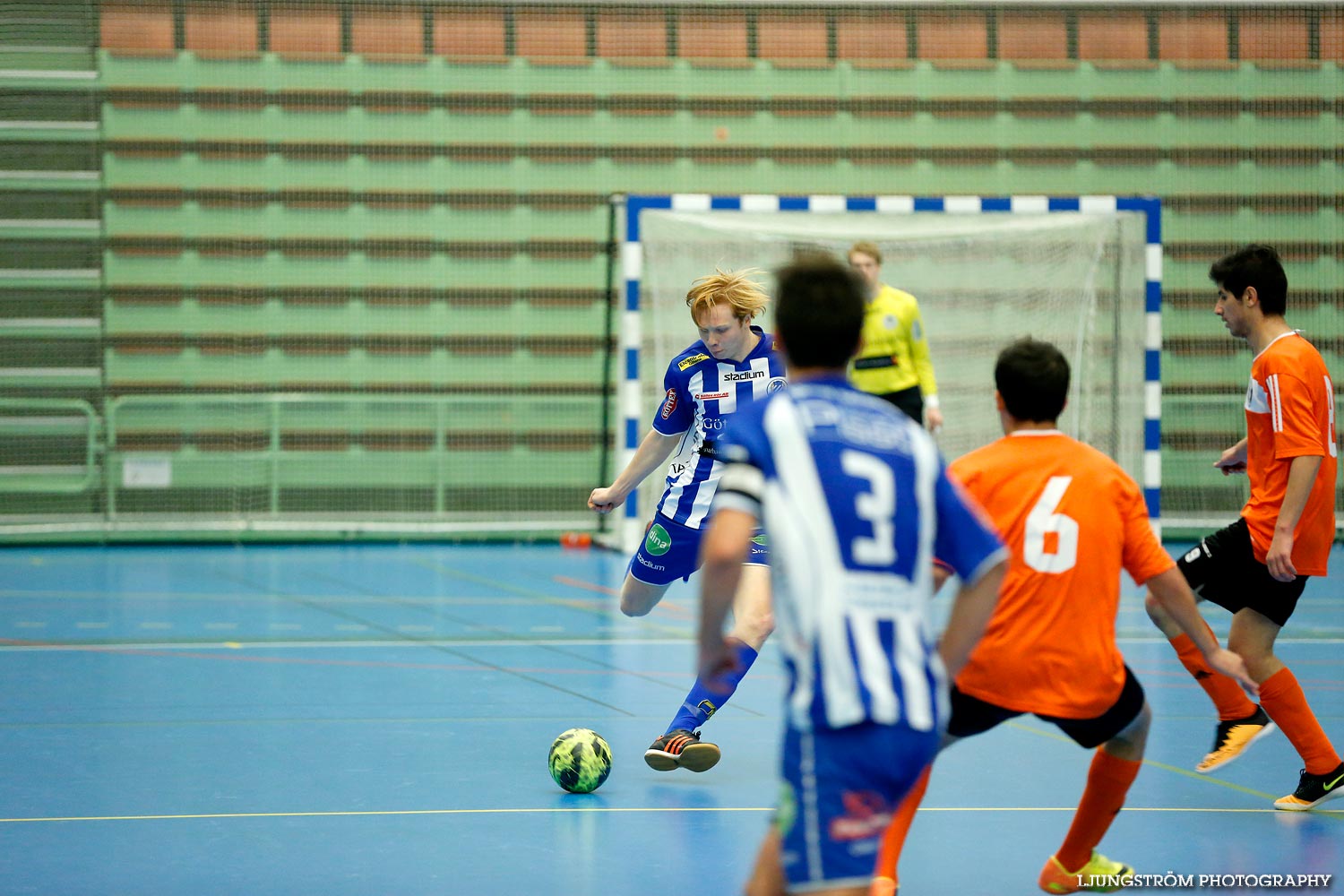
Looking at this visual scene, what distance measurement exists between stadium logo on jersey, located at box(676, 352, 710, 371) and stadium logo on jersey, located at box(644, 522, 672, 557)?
0.63m

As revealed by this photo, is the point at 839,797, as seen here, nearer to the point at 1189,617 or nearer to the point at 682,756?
the point at 1189,617

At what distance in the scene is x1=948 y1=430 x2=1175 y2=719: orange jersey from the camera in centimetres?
326

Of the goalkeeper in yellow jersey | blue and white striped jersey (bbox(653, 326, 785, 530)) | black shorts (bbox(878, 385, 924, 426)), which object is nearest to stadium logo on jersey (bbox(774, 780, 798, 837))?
blue and white striped jersey (bbox(653, 326, 785, 530))

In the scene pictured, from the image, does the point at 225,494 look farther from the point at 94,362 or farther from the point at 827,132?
the point at 827,132

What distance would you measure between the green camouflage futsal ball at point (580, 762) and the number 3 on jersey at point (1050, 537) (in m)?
2.19

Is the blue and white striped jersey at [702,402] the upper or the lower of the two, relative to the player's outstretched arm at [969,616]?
upper

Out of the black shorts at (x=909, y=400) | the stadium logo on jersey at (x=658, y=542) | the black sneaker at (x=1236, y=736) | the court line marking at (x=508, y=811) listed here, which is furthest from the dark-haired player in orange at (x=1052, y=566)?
the black shorts at (x=909, y=400)

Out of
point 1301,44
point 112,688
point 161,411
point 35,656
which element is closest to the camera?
point 112,688

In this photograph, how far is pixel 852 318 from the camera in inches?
104

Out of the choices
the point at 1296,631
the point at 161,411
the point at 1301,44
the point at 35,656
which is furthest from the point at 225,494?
the point at 1301,44

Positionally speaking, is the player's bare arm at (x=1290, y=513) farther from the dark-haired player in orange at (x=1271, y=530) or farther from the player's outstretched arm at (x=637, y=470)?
the player's outstretched arm at (x=637, y=470)

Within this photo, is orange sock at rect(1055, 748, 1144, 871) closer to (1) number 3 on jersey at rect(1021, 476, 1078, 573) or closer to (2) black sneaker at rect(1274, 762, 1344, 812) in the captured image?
(1) number 3 on jersey at rect(1021, 476, 1078, 573)

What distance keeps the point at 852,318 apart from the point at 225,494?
12.8 meters

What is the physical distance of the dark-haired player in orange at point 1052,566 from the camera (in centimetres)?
Result: 327
